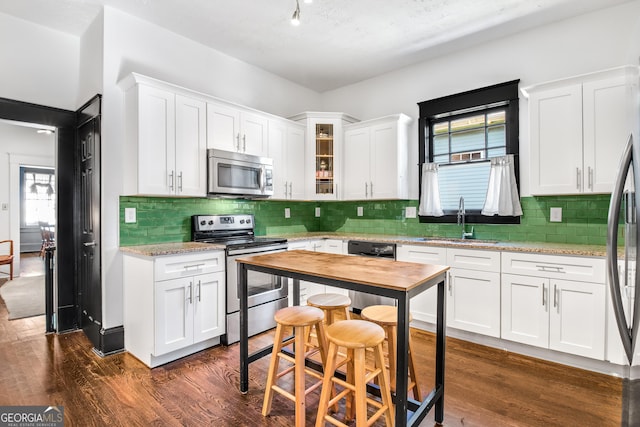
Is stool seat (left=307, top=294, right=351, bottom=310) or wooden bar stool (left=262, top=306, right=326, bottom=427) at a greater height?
stool seat (left=307, top=294, right=351, bottom=310)

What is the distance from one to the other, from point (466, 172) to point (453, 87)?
3.12 ft

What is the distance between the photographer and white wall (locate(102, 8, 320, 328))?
2.78 m

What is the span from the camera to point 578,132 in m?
2.65

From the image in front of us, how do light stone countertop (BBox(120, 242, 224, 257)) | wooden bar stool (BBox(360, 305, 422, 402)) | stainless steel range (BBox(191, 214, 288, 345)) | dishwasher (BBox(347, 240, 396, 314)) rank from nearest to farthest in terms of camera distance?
wooden bar stool (BBox(360, 305, 422, 402)) < light stone countertop (BBox(120, 242, 224, 257)) < stainless steel range (BBox(191, 214, 288, 345)) < dishwasher (BBox(347, 240, 396, 314))

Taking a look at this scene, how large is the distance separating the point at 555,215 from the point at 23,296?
6.44m

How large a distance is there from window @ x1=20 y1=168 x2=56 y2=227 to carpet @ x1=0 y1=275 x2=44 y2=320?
3286 millimetres

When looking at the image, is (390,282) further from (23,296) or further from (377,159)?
(23,296)

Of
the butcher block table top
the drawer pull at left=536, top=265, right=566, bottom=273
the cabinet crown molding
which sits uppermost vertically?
the cabinet crown molding

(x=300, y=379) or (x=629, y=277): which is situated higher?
(x=629, y=277)

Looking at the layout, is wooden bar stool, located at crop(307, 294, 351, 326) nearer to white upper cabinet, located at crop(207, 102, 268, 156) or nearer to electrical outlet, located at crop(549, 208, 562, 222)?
white upper cabinet, located at crop(207, 102, 268, 156)

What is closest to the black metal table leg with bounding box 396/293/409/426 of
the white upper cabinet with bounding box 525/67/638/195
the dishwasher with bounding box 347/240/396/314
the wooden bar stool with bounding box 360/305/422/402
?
the wooden bar stool with bounding box 360/305/422/402

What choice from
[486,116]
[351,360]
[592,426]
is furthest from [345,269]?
[486,116]

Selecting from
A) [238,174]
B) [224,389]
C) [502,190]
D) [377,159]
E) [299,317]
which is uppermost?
[377,159]

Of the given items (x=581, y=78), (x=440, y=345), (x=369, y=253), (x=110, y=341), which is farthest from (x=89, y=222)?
(x=581, y=78)
